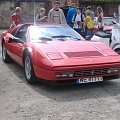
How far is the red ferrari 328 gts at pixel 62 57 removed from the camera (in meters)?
5.88

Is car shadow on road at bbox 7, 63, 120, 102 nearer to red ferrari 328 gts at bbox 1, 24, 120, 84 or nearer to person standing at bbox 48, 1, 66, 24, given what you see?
red ferrari 328 gts at bbox 1, 24, 120, 84

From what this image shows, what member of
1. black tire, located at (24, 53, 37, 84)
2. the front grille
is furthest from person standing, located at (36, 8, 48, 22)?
the front grille

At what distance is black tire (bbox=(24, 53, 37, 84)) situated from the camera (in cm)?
642

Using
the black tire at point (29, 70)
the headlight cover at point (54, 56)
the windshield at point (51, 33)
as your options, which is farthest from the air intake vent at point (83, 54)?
the windshield at point (51, 33)

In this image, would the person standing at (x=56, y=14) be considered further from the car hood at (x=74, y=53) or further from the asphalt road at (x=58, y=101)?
the asphalt road at (x=58, y=101)

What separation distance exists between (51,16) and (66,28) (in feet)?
8.65

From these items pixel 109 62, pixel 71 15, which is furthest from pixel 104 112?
pixel 71 15

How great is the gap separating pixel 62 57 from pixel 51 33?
1.41 m

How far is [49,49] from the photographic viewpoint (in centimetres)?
638

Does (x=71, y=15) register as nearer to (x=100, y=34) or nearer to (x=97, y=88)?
(x=100, y=34)

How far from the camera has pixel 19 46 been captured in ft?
24.2

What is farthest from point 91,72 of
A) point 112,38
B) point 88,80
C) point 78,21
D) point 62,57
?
point 78,21

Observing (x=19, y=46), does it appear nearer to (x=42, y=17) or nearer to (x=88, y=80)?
(x=88, y=80)

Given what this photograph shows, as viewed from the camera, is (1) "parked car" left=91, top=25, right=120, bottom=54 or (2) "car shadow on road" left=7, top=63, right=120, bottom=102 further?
(1) "parked car" left=91, top=25, right=120, bottom=54
